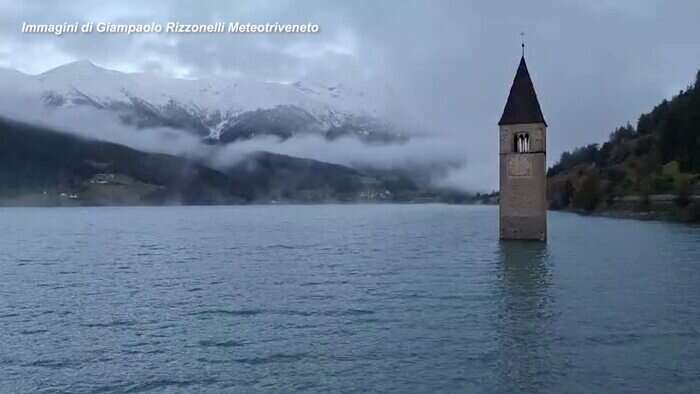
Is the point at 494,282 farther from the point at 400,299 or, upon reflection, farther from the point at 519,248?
the point at 519,248

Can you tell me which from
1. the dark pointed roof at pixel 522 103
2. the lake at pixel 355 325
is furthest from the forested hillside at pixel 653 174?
the lake at pixel 355 325

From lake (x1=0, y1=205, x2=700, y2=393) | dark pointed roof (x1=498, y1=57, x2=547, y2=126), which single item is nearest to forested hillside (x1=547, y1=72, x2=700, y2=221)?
dark pointed roof (x1=498, y1=57, x2=547, y2=126)

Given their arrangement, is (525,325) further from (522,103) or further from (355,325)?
(522,103)

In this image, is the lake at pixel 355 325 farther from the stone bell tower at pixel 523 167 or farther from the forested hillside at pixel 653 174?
the forested hillside at pixel 653 174

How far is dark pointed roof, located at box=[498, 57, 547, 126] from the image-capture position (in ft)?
201

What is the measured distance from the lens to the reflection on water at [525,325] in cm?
1762

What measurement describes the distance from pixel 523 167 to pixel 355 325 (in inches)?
1554

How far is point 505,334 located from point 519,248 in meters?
34.3

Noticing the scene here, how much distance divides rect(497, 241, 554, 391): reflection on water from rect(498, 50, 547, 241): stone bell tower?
15.5m

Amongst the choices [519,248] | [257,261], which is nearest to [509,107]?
[519,248]

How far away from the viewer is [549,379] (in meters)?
17.2

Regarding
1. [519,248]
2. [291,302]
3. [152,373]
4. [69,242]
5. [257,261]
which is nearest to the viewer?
[152,373]

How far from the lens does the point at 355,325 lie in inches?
958

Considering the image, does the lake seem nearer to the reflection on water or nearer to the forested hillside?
the reflection on water
